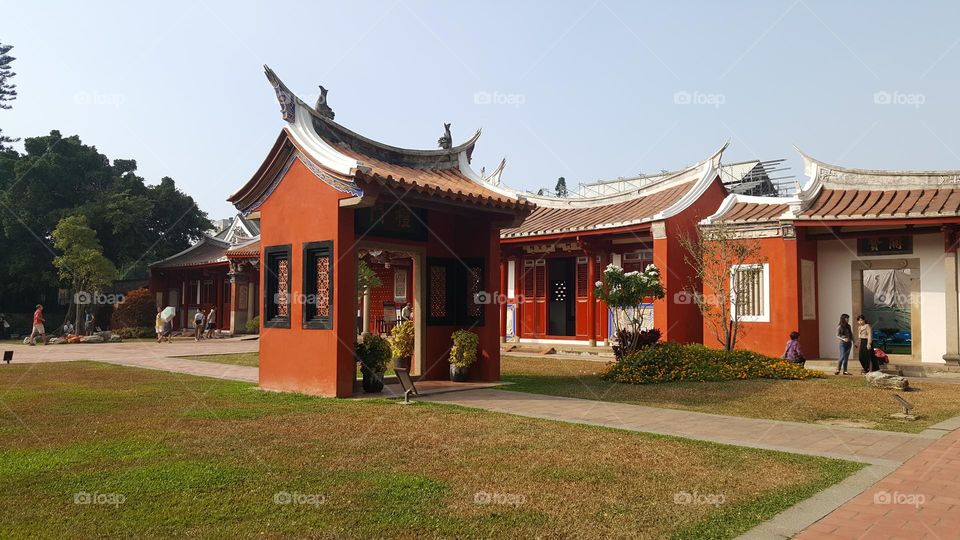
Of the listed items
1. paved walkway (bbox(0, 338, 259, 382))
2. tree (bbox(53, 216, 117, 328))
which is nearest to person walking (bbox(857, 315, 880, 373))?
paved walkway (bbox(0, 338, 259, 382))

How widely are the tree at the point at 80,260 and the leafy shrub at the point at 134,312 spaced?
151 cm

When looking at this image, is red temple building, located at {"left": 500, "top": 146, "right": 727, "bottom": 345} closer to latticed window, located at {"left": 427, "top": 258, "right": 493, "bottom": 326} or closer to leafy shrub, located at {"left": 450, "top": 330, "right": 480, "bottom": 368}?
latticed window, located at {"left": 427, "top": 258, "right": 493, "bottom": 326}

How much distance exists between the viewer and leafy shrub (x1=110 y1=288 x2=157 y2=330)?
27.2 metres

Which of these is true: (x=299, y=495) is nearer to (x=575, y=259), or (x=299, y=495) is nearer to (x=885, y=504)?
(x=885, y=504)

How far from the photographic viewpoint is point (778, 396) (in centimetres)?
956

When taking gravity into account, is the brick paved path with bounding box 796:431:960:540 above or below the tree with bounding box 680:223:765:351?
below

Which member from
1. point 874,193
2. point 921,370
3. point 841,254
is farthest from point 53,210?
point 921,370

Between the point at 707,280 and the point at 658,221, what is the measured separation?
1.83 meters

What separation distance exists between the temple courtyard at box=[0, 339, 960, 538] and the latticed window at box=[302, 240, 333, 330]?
1.08 metres

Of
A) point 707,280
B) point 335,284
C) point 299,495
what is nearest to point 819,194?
point 707,280

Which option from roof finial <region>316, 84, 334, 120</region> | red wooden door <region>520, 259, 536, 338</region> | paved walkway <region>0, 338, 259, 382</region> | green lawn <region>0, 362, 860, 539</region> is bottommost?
paved walkway <region>0, 338, 259, 382</region>

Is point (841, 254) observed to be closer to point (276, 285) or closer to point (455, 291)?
point (455, 291)

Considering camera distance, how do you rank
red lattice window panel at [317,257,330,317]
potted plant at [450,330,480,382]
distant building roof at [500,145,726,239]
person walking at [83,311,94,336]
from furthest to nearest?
person walking at [83,311,94,336] < distant building roof at [500,145,726,239] < potted plant at [450,330,480,382] < red lattice window panel at [317,257,330,317]

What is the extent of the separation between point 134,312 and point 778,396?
25.3 m
